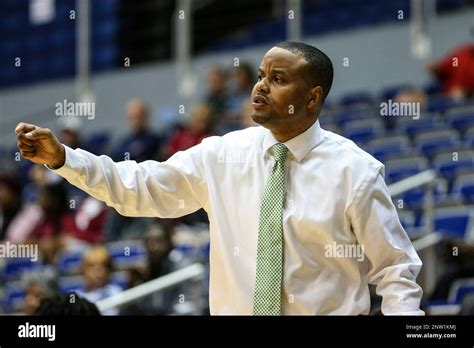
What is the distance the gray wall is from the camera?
880 cm

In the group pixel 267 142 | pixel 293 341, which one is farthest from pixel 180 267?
pixel 293 341

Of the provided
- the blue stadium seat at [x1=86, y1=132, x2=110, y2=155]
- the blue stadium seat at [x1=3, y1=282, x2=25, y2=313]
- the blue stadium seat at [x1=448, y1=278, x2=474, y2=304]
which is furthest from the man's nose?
the blue stadium seat at [x1=86, y1=132, x2=110, y2=155]

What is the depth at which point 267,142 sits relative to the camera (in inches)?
135

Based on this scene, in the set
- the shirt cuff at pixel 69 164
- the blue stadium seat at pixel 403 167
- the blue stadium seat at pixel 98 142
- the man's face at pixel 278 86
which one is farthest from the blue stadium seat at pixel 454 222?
the blue stadium seat at pixel 98 142

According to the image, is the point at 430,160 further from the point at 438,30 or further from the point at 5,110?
the point at 5,110

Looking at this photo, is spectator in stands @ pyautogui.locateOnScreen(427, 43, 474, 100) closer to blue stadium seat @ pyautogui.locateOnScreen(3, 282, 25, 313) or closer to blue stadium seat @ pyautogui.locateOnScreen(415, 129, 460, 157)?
blue stadium seat @ pyautogui.locateOnScreen(415, 129, 460, 157)

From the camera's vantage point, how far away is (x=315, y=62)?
11.0ft

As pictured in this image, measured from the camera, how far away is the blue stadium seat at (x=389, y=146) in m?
6.43

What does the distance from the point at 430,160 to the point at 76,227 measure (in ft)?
6.86

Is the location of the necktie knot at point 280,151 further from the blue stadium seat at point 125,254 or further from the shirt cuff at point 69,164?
the blue stadium seat at point 125,254

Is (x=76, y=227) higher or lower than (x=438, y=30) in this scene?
lower

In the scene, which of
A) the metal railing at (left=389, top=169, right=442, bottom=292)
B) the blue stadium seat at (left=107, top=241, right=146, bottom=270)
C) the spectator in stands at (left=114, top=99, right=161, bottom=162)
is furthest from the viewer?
the spectator in stands at (left=114, top=99, right=161, bottom=162)

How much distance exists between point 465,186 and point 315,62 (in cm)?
309

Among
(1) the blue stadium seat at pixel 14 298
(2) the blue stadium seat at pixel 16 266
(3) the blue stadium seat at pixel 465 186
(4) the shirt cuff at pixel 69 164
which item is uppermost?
(4) the shirt cuff at pixel 69 164
